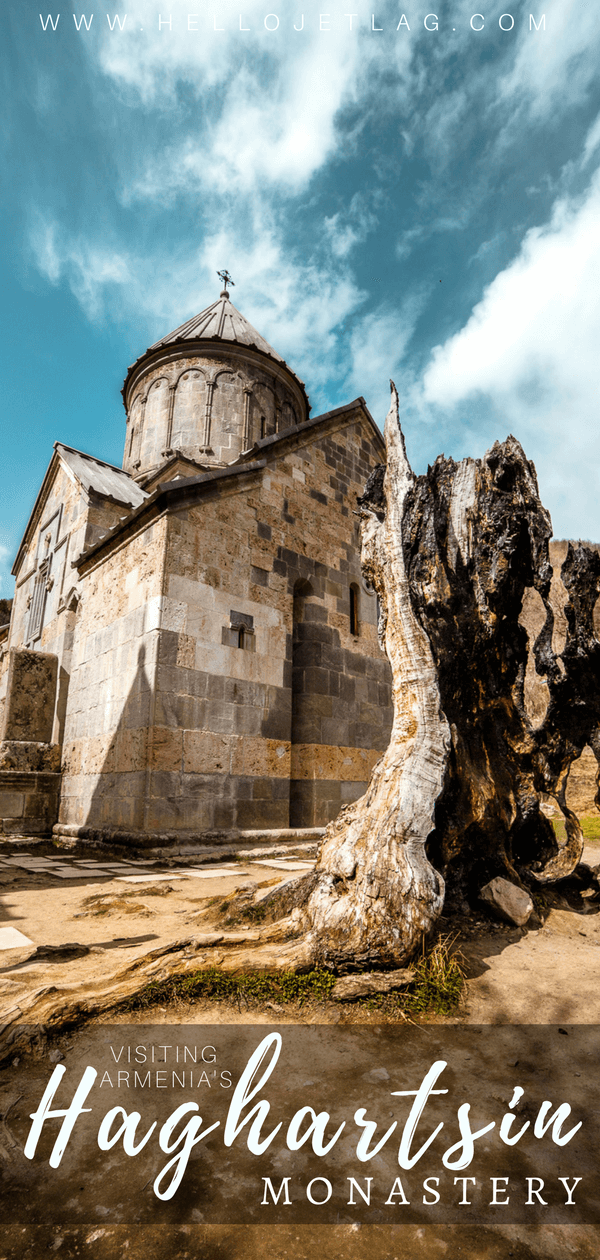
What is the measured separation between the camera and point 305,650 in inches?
402

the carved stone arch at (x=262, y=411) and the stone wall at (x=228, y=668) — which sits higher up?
the carved stone arch at (x=262, y=411)

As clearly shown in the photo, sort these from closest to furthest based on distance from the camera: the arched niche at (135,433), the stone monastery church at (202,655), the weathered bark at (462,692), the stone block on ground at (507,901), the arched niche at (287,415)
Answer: the weathered bark at (462,692), the stone block on ground at (507,901), the stone monastery church at (202,655), the arched niche at (135,433), the arched niche at (287,415)

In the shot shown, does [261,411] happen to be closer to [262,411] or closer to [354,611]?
[262,411]

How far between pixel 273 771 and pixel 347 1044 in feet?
22.3

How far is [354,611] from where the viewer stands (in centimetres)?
1134

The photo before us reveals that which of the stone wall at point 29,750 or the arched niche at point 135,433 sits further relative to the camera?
the arched niche at point 135,433

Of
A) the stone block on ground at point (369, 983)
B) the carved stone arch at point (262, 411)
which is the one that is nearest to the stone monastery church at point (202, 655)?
the carved stone arch at point (262, 411)

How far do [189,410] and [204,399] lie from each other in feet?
1.57

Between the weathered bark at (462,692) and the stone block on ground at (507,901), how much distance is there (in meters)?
0.14

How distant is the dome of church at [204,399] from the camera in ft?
51.3

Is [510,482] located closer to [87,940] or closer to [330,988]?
[330,988]

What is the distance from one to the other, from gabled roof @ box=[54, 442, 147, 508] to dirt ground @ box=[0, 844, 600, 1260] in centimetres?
764

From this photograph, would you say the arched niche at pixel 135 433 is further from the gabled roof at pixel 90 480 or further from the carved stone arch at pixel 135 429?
the gabled roof at pixel 90 480

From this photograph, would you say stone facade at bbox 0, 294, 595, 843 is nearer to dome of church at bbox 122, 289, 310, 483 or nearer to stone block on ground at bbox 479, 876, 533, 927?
dome of church at bbox 122, 289, 310, 483
